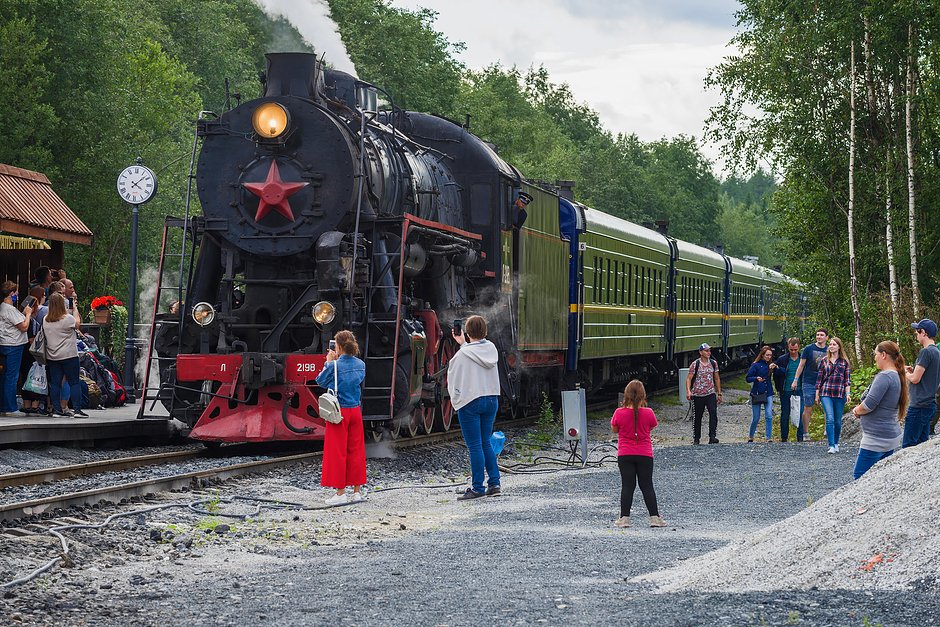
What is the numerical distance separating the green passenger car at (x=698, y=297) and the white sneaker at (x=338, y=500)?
801 inches

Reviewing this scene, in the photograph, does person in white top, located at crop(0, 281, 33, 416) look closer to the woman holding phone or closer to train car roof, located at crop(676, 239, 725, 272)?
the woman holding phone

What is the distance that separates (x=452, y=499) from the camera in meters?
11.5

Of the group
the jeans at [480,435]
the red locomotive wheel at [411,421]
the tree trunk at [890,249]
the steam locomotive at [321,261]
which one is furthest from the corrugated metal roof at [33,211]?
the tree trunk at [890,249]

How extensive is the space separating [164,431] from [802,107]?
16.4 meters

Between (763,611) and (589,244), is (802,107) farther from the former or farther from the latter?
(763,611)

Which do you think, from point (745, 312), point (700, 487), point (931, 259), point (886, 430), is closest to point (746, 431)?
point (931, 259)

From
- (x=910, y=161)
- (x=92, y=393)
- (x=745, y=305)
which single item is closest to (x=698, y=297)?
(x=745, y=305)

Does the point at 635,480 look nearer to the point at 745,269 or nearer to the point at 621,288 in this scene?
the point at 621,288

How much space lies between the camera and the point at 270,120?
45.5 feet

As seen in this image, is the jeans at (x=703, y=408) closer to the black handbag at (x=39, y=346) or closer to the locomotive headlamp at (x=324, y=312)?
the locomotive headlamp at (x=324, y=312)

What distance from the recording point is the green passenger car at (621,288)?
2239cm

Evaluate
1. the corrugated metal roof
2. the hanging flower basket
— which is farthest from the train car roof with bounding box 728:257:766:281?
the corrugated metal roof

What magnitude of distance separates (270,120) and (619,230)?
12392 millimetres

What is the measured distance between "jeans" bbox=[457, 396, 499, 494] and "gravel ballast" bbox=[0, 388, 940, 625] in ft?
0.75
